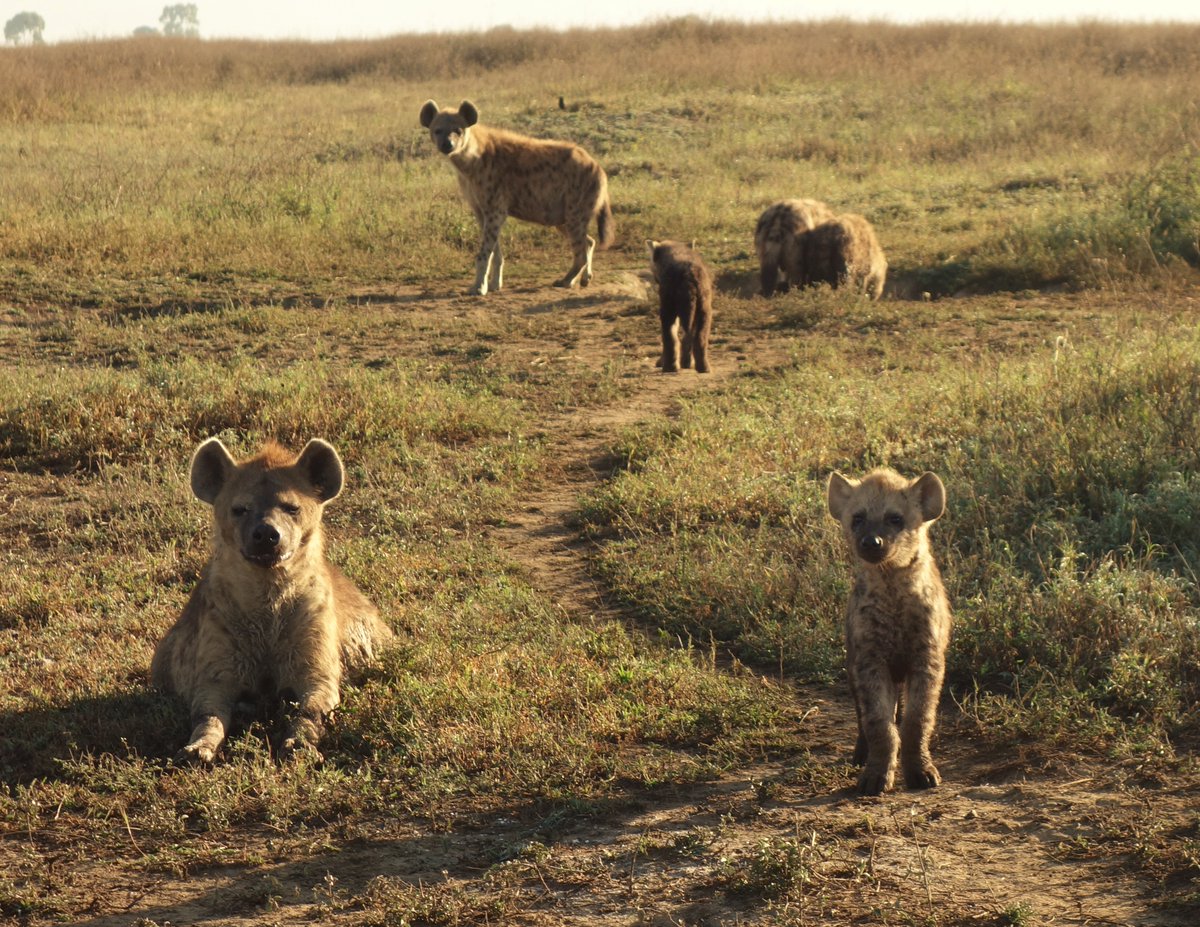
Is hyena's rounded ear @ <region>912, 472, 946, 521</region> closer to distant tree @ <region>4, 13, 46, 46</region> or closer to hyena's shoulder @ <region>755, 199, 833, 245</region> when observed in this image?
hyena's shoulder @ <region>755, 199, 833, 245</region>

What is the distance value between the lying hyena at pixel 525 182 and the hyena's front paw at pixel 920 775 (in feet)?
26.0

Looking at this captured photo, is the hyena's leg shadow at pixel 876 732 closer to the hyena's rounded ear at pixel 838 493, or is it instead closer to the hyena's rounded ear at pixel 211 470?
the hyena's rounded ear at pixel 838 493

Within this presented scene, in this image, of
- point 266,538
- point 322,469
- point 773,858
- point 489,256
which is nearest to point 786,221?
point 489,256

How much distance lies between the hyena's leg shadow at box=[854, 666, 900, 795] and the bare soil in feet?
0.17

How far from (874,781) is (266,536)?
1.72 m

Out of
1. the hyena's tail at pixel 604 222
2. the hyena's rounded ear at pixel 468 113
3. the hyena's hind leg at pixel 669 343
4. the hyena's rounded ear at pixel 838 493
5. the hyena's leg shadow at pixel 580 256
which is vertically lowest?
the hyena's hind leg at pixel 669 343

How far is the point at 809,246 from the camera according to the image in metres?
10.7

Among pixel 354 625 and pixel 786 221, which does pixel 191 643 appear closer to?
pixel 354 625

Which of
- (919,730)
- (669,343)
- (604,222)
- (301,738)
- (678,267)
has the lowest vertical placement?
(301,738)

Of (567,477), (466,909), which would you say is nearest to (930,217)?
(567,477)

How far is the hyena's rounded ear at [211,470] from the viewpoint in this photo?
420 centimetres

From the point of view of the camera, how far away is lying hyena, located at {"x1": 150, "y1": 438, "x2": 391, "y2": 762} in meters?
4.02

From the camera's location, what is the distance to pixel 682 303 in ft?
27.8

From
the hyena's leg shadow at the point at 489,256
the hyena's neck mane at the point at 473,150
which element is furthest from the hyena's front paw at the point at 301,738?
the hyena's neck mane at the point at 473,150
